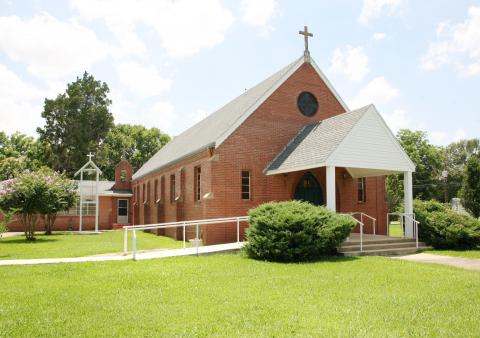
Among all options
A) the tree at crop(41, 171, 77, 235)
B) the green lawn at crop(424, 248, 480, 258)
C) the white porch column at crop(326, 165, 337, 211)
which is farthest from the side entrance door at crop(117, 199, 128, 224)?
the green lawn at crop(424, 248, 480, 258)

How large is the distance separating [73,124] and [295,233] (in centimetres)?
4478

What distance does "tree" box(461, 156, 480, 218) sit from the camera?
35281 mm

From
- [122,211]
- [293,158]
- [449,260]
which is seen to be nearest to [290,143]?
[293,158]

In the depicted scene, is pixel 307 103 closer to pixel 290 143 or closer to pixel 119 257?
pixel 290 143

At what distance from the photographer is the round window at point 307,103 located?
20688mm

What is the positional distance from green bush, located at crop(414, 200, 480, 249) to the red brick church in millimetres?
911

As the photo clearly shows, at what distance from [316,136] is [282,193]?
3.04m

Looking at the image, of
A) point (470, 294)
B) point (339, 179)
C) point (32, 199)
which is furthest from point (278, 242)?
point (32, 199)

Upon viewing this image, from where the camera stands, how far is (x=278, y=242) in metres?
13.0

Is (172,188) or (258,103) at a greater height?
(258,103)

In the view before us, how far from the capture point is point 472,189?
3547 centimetres

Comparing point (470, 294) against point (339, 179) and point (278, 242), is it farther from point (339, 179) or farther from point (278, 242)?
point (339, 179)

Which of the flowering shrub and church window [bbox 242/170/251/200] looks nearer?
church window [bbox 242/170/251/200]

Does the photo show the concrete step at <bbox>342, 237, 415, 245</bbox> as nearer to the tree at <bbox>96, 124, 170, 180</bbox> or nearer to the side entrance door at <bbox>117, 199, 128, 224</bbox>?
the side entrance door at <bbox>117, 199, 128, 224</bbox>
